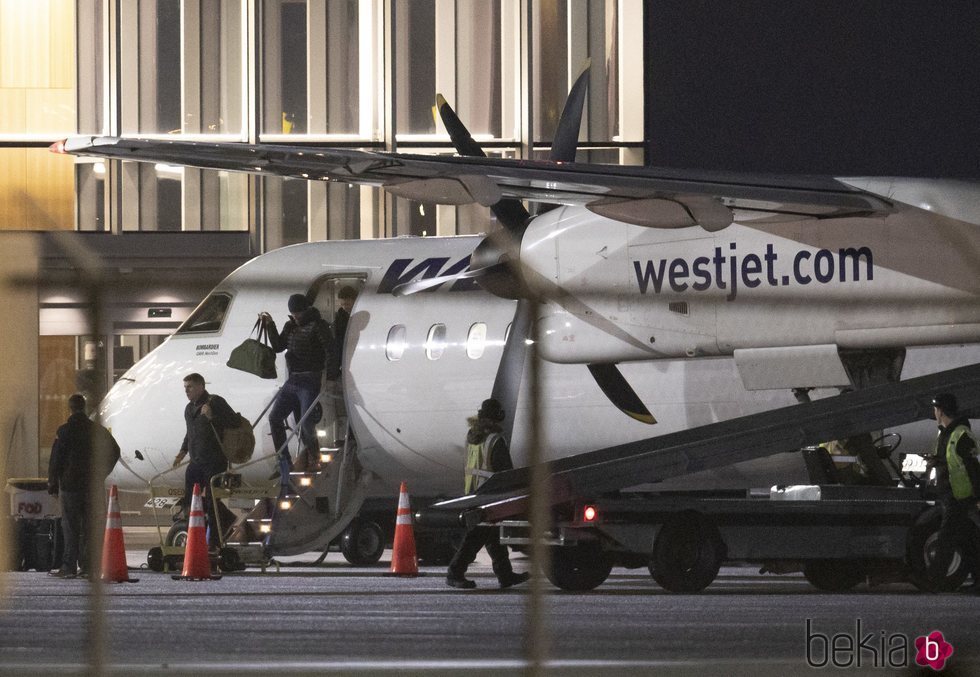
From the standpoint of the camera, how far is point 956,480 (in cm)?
1095

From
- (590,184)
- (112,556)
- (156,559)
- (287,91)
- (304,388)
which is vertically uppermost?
(287,91)

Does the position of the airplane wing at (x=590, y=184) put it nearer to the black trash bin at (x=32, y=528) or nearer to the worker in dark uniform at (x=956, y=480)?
the worker in dark uniform at (x=956, y=480)

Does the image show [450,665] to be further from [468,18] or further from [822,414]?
[468,18]

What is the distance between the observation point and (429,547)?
1669cm

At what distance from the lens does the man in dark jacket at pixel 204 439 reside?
9.23 m

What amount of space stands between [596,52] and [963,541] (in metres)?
16.0

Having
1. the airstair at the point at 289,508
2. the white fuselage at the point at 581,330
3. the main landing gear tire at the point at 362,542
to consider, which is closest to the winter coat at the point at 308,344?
the white fuselage at the point at 581,330

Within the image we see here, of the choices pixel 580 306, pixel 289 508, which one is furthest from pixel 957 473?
pixel 580 306

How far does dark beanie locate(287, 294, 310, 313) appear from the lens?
4.70 metres

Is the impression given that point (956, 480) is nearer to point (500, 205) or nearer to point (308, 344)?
point (308, 344)

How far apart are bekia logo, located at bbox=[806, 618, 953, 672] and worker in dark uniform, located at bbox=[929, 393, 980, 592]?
18.5 ft

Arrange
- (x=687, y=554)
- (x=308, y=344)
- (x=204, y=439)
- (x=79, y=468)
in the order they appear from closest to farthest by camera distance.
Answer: (x=79, y=468) < (x=204, y=439) < (x=308, y=344) < (x=687, y=554)

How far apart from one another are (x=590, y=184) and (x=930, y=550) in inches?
144

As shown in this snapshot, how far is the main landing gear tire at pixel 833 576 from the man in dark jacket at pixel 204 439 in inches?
181
